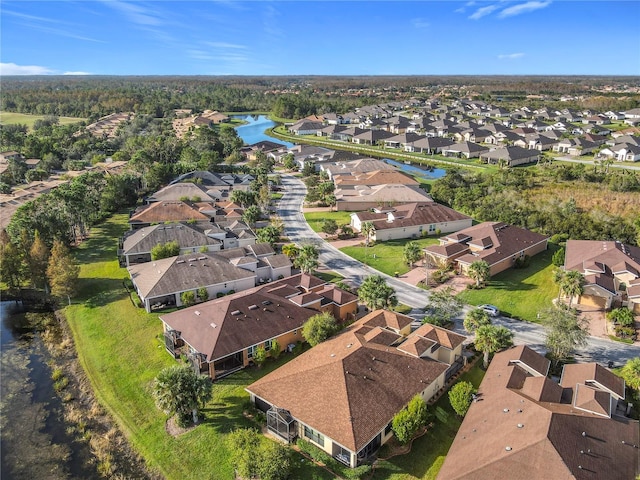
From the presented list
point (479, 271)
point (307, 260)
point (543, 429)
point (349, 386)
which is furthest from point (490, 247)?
point (349, 386)

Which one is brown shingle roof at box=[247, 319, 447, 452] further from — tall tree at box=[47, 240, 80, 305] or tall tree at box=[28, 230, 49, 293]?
tall tree at box=[28, 230, 49, 293]

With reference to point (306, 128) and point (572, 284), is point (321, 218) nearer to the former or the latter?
point (572, 284)

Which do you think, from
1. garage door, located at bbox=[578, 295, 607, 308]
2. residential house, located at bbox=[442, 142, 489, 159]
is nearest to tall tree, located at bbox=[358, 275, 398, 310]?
garage door, located at bbox=[578, 295, 607, 308]

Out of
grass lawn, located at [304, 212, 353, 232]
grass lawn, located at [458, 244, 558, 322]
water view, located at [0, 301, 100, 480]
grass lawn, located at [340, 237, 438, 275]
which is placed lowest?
water view, located at [0, 301, 100, 480]

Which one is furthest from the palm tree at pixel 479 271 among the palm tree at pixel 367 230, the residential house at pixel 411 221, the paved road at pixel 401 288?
the residential house at pixel 411 221

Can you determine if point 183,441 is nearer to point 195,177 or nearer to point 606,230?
point 606,230

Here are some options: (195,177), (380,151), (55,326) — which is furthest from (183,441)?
(380,151)
